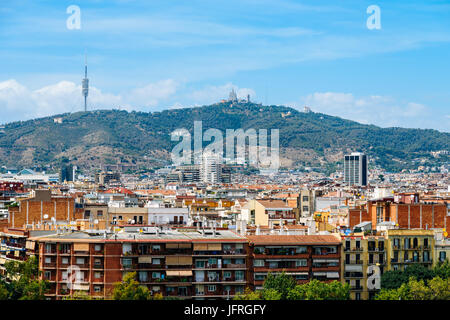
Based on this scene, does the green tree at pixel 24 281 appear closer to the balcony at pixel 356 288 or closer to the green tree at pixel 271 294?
the green tree at pixel 271 294

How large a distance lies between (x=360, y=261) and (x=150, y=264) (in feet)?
26.2

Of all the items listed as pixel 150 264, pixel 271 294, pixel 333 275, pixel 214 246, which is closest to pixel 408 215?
pixel 333 275

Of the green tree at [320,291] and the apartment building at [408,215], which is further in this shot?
the apartment building at [408,215]

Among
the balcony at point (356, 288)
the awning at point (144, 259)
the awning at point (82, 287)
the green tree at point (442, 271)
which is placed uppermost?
the awning at point (144, 259)

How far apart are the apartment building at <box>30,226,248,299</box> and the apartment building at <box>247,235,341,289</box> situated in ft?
1.97

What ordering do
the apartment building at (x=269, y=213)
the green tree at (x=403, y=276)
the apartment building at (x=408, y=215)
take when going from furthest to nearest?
the apartment building at (x=269, y=213) → the apartment building at (x=408, y=215) → the green tree at (x=403, y=276)

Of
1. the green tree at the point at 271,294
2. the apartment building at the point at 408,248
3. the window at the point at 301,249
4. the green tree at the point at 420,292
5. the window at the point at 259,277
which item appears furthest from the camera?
the apartment building at the point at 408,248

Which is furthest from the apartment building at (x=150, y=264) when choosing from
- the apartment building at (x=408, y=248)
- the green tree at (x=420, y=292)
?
the apartment building at (x=408, y=248)

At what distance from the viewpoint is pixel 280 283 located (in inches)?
1353

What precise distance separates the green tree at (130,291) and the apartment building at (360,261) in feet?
26.5

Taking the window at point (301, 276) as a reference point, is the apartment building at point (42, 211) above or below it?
above

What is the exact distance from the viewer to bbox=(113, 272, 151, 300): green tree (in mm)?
30423

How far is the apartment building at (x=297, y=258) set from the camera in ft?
119
